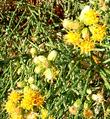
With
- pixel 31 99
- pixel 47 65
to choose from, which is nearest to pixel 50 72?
pixel 47 65

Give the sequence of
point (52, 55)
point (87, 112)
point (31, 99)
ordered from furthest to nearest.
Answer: point (87, 112) → point (31, 99) → point (52, 55)

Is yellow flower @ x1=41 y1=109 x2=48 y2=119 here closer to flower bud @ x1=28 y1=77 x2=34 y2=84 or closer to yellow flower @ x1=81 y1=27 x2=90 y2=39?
flower bud @ x1=28 y1=77 x2=34 y2=84

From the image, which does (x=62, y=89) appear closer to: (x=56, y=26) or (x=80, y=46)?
(x=80, y=46)

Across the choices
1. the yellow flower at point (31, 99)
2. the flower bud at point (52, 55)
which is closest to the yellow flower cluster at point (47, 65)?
the flower bud at point (52, 55)

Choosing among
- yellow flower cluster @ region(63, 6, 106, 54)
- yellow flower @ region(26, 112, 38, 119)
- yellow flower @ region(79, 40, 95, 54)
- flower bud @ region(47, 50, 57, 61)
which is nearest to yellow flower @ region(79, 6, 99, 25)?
yellow flower cluster @ region(63, 6, 106, 54)

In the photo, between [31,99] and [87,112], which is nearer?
[31,99]

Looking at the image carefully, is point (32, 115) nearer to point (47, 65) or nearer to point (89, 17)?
point (47, 65)

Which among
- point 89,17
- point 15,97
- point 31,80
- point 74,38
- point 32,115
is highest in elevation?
point 89,17
